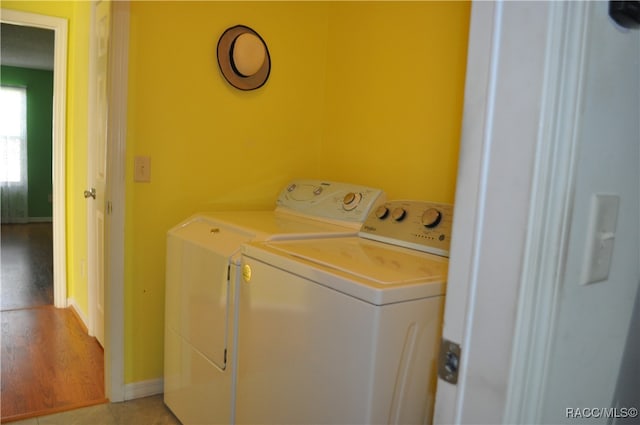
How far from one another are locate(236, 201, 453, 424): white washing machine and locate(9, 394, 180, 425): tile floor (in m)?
0.72

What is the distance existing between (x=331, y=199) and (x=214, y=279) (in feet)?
2.13

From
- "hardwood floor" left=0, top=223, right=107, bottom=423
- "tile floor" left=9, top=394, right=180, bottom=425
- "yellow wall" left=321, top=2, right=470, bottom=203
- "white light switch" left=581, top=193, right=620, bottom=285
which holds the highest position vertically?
"yellow wall" left=321, top=2, right=470, bottom=203

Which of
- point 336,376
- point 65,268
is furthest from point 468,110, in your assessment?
point 65,268

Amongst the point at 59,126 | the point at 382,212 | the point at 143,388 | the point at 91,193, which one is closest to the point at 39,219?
the point at 59,126

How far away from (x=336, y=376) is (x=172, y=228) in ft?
4.26

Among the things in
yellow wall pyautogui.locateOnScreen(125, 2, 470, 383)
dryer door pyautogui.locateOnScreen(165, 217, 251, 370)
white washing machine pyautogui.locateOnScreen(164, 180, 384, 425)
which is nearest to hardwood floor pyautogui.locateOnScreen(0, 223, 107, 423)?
yellow wall pyautogui.locateOnScreen(125, 2, 470, 383)

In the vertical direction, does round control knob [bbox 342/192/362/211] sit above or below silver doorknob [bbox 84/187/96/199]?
above

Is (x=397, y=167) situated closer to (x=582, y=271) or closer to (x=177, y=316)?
(x=177, y=316)

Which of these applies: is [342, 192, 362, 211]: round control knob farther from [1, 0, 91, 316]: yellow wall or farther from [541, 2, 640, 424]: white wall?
[1, 0, 91, 316]: yellow wall

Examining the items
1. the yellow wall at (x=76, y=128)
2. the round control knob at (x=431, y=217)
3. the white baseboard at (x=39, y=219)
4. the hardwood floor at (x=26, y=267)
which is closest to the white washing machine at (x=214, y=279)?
the round control knob at (x=431, y=217)

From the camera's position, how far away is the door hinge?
62cm

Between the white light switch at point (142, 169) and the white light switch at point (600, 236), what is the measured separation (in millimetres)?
1989

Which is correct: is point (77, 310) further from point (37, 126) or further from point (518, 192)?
point (37, 126)

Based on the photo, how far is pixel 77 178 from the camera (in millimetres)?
3338
